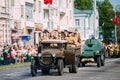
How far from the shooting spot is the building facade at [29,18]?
51.5 meters

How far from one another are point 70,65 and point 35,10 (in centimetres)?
3653

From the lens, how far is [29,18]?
6009 centimetres

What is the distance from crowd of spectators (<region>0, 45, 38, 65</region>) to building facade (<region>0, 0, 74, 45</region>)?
5.98 meters

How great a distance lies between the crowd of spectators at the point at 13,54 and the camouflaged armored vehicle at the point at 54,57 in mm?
12727

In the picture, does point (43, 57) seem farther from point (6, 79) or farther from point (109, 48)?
point (109, 48)

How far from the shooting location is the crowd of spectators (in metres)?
39.3

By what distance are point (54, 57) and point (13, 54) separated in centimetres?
1612

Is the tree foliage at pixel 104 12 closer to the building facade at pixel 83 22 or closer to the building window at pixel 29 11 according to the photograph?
the building facade at pixel 83 22

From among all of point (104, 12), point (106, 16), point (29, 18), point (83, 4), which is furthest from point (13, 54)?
point (104, 12)

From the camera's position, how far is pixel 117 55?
6072 centimetres

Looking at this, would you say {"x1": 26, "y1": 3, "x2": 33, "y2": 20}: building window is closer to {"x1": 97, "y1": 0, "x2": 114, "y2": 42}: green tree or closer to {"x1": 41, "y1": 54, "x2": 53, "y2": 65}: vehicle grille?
{"x1": 41, "y1": 54, "x2": 53, "y2": 65}: vehicle grille

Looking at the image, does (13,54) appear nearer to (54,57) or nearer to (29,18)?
(54,57)

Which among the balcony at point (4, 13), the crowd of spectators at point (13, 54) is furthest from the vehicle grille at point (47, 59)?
the balcony at point (4, 13)

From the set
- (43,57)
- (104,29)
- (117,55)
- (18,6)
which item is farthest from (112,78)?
(104,29)
